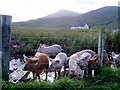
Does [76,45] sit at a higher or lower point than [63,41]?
lower

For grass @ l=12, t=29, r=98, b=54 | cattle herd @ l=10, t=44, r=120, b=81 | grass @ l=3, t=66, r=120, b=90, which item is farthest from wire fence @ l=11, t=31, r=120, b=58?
grass @ l=3, t=66, r=120, b=90

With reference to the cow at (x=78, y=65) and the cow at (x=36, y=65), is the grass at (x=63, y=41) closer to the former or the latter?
the cow at (x=78, y=65)

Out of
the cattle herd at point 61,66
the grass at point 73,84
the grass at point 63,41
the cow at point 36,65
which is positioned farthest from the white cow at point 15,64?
the grass at point 73,84

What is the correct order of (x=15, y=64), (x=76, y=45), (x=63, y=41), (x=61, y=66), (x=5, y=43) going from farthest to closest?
(x=63, y=41), (x=76, y=45), (x=15, y=64), (x=61, y=66), (x=5, y=43)

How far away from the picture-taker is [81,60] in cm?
1018

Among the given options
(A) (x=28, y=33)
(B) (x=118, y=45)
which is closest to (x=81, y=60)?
(B) (x=118, y=45)

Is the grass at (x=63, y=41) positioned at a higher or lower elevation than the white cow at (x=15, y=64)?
higher

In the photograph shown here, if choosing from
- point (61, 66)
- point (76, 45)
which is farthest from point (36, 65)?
point (76, 45)

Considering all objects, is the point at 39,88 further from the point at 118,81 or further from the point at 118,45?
the point at 118,45

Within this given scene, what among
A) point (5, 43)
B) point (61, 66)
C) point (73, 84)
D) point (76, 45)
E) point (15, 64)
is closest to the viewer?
point (73, 84)

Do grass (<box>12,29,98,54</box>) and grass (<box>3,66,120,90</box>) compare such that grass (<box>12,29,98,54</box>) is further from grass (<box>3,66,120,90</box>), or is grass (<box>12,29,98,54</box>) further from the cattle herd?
grass (<box>3,66,120,90</box>)

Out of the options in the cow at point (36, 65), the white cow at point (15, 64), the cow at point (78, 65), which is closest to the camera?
the cow at point (36, 65)

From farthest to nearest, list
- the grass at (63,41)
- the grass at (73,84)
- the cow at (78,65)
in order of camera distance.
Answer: the grass at (63,41)
the cow at (78,65)
the grass at (73,84)

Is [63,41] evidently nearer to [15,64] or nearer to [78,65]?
[15,64]
